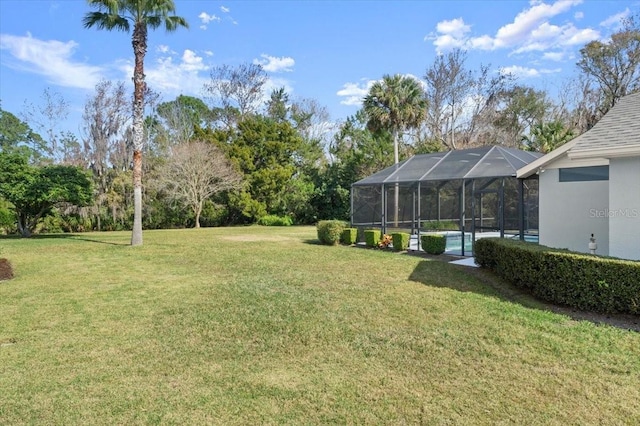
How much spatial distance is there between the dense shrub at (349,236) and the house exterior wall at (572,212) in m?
6.37

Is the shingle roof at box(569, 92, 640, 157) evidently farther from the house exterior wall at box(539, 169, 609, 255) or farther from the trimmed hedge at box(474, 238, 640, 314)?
the trimmed hedge at box(474, 238, 640, 314)

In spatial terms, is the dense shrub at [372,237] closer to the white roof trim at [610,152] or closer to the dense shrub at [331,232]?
the dense shrub at [331,232]

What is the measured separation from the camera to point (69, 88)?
2722 cm

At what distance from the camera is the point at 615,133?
23.1ft

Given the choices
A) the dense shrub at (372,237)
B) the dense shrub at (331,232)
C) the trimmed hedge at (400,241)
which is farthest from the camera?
the dense shrub at (331,232)

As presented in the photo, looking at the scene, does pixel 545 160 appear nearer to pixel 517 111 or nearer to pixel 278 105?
Result: pixel 517 111

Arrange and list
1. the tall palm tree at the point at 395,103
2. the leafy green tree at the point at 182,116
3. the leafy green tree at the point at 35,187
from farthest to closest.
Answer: the leafy green tree at the point at 182,116, the tall palm tree at the point at 395,103, the leafy green tree at the point at 35,187

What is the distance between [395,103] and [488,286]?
1645cm

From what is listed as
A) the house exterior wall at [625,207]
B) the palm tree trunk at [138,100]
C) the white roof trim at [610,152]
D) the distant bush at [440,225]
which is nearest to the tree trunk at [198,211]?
the palm tree trunk at [138,100]

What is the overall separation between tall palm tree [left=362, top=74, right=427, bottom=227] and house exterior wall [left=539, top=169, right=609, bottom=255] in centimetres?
1331

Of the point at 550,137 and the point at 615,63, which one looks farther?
the point at 615,63

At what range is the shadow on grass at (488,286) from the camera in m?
4.94

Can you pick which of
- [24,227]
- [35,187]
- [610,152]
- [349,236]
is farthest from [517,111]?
[24,227]

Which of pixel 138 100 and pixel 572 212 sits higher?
pixel 138 100
